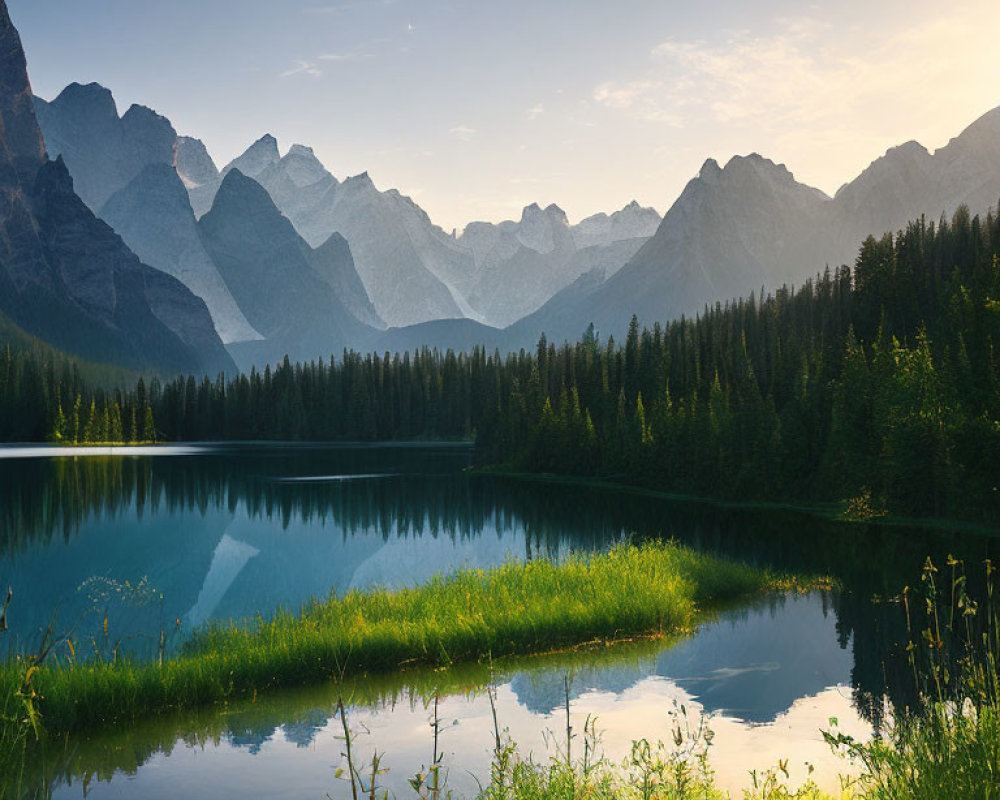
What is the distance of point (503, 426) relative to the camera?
134 metres

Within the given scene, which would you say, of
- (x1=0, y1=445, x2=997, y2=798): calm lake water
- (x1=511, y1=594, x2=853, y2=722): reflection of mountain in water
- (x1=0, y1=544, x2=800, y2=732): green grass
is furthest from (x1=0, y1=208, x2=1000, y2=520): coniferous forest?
(x1=511, y1=594, x2=853, y2=722): reflection of mountain in water

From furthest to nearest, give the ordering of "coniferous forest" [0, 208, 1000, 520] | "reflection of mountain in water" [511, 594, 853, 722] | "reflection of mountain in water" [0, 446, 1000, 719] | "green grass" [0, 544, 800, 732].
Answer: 1. "coniferous forest" [0, 208, 1000, 520]
2. "reflection of mountain in water" [0, 446, 1000, 719]
3. "reflection of mountain in water" [511, 594, 853, 722]
4. "green grass" [0, 544, 800, 732]

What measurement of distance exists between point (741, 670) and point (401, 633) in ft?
34.5

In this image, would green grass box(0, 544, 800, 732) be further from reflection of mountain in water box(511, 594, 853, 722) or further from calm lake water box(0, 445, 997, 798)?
reflection of mountain in water box(511, 594, 853, 722)

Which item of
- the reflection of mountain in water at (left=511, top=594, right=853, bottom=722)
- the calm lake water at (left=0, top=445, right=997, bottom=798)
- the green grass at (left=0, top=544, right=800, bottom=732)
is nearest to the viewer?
the calm lake water at (left=0, top=445, right=997, bottom=798)

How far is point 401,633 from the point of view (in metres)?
25.5

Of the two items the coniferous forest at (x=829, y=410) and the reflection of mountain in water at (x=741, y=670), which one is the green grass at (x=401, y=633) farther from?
the coniferous forest at (x=829, y=410)

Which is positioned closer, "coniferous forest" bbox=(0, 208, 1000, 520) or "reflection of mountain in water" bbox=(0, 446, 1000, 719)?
"reflection of mountain in water" bbox=(0, 446, 1000, 719)

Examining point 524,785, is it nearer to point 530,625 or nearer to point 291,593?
point 530,625

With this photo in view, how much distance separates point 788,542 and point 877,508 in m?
15.7

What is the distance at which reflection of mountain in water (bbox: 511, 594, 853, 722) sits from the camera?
22.5m

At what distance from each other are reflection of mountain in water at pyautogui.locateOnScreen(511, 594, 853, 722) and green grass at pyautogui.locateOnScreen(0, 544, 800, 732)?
2.18m

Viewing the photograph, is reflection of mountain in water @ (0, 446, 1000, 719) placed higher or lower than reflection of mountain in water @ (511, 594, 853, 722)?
lower

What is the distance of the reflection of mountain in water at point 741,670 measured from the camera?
73.9 ft
